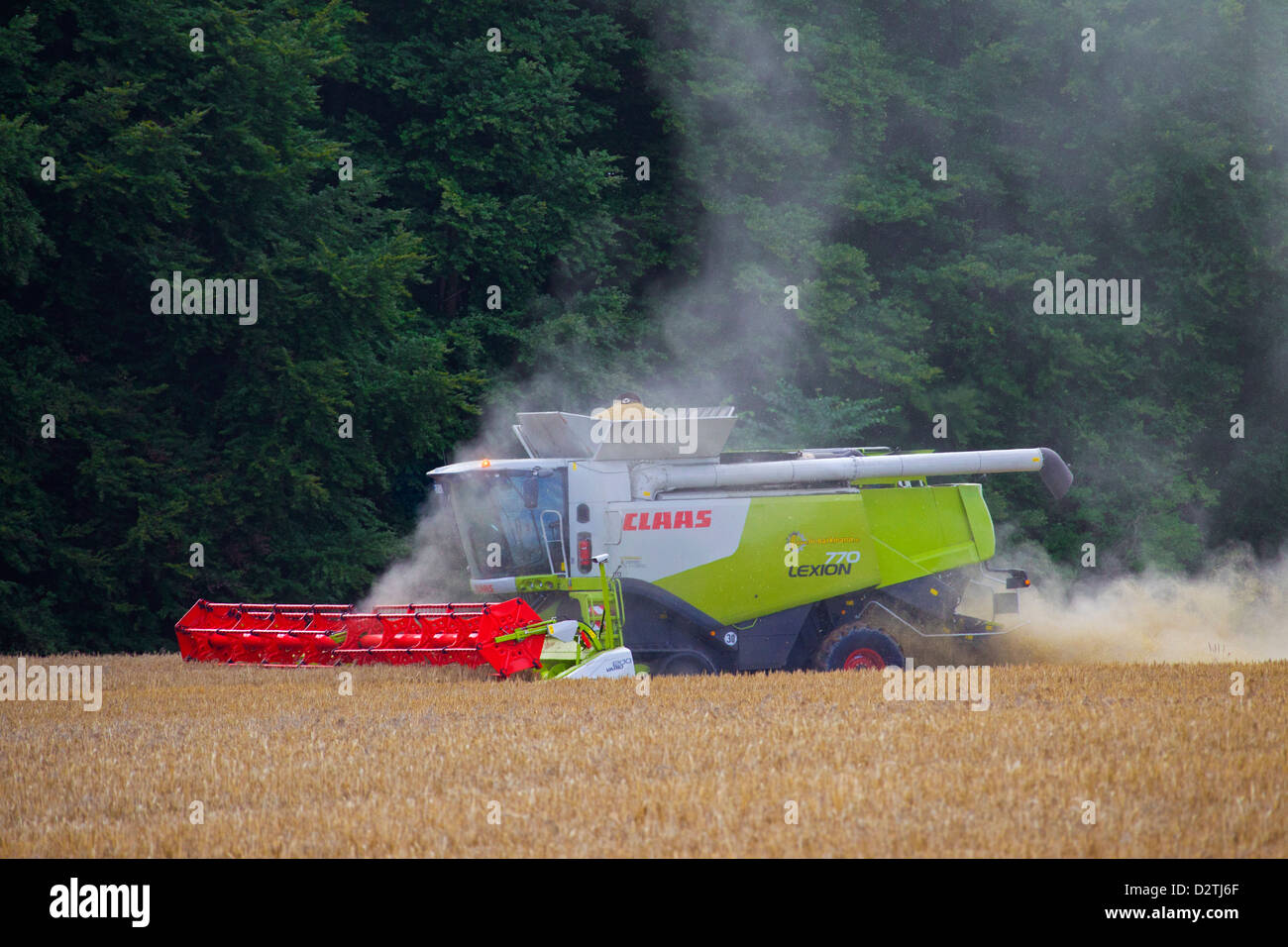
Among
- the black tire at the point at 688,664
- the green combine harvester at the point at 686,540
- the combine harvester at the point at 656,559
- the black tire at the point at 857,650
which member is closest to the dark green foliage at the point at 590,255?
the combine harvester at the point at 656,559

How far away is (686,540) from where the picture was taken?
463 inches

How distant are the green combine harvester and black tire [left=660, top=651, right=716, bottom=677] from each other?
0.01 m

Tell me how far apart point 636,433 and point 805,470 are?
5.37 ft

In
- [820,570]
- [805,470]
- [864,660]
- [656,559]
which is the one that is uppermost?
[805,470]

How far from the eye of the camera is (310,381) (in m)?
17.1

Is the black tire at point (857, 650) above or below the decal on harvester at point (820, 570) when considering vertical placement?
below

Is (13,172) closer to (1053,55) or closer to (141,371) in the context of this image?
(141,371)

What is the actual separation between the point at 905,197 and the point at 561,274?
681cm

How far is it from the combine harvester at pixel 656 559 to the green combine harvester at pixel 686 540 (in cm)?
1

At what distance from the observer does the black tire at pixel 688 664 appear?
38.7 feet

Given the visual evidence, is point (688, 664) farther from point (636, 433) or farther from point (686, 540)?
point (636, 433)

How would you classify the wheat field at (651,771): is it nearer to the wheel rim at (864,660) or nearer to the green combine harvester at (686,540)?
the green combine harvester at (686,540)

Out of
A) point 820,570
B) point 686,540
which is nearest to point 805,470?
point 820,570

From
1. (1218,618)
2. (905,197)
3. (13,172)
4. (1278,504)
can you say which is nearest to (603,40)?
(905,197)
